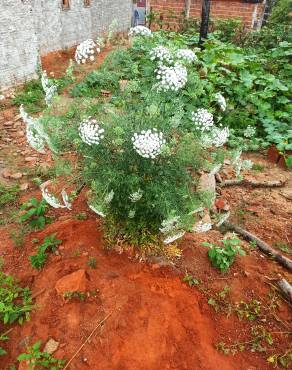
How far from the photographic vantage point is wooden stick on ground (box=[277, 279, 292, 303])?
3.50 m

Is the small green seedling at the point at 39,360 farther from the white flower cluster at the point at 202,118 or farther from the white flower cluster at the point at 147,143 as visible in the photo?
the white flower cluster at the point at 202,118

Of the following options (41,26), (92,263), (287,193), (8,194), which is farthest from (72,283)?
(41,26)

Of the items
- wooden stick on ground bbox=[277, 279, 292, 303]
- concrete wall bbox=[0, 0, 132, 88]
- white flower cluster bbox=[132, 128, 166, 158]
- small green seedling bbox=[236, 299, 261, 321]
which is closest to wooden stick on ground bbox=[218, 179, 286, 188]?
wooden stick on ground bbox=[277, 279, 292, 303]

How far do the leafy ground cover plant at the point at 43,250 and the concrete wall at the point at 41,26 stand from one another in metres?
5.47

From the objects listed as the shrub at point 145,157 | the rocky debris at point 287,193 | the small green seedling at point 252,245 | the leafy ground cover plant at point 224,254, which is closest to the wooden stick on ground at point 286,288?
the leafy ground cover plant at point 224,254

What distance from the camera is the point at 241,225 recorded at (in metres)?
4.66

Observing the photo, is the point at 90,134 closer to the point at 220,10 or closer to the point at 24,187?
the point at 24,187

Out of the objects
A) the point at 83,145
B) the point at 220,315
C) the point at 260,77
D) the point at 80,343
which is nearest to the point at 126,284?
the point at 80,343

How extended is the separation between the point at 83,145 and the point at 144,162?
1.81 feet

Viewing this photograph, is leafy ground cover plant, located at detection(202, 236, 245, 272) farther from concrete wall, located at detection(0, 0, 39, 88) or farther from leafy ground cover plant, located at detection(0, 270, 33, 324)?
concrete wall, located at detection(0, 0, 39, 88)

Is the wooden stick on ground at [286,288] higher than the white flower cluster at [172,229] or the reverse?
the reverse

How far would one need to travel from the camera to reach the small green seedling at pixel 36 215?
428cm

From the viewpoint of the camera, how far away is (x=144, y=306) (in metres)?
3.31

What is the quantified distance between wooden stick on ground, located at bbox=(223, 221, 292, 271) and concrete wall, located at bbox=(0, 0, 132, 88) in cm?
625
